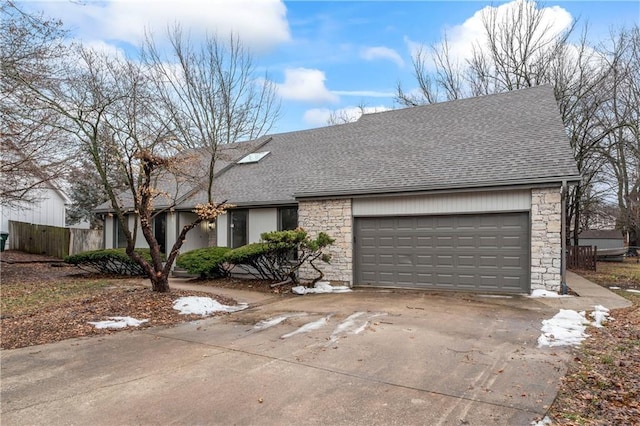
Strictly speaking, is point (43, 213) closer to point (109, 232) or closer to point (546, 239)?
point (109, 232)

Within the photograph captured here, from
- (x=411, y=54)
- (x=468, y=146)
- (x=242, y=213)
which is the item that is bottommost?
(x=242, y=213)

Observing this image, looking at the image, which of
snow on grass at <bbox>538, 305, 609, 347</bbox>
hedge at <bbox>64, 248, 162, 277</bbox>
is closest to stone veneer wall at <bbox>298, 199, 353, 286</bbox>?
snow on grass at <bbox>538, 305, 609, 347</bbox>

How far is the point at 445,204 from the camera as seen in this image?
987 centimetres

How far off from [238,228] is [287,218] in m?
1.96

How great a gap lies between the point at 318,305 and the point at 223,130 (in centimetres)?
834

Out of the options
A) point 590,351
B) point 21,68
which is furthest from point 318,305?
point 21,68

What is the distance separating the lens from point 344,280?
11.0 metres

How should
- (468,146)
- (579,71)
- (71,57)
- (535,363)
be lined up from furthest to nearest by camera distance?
(579,71) → (468,146) → (71,57) → (535,363)

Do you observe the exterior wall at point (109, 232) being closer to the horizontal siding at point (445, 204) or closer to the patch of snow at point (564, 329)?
the horizontal siding at point (445, 204)

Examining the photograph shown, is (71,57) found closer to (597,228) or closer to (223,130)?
(223,130)

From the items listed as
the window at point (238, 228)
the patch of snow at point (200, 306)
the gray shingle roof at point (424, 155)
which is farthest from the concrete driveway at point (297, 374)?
the window at point (238, 228)

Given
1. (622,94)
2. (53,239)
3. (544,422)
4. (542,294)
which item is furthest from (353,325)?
(53,239)

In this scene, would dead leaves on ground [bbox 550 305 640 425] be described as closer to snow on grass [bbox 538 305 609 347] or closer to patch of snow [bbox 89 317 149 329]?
snow on grass [bbox 538 305 609 347]

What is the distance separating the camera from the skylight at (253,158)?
16.5 metres
